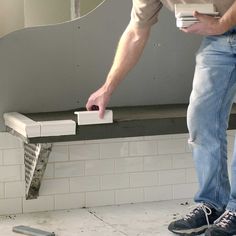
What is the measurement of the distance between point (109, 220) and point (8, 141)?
0.54 metres

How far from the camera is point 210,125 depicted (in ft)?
6.92

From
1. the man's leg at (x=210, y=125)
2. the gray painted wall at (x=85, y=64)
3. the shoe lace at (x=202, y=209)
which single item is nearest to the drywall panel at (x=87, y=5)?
the gray painted wall at (x=85, y=64)

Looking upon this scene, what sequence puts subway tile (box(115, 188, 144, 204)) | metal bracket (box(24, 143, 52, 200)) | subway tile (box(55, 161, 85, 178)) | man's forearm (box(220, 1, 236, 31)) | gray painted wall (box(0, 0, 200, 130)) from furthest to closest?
1. subway tile (box(115, 188, 144, 204))
2. subway tile (box(55, 161, 85, 178))
3. gray painted wall (box(0, 0, 200, 130))
4. metal bracket (box(24, 143, 52, 200))
5. man's forearm (box(220, 1, 236, 31))

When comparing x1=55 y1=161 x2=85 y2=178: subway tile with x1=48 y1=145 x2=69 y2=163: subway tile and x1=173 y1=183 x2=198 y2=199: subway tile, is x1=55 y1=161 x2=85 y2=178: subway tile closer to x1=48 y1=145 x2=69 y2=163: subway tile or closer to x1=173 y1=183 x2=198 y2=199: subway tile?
x1=48 y1=145 x2=69 y2=163: subway tile

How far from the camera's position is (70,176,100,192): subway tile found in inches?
104

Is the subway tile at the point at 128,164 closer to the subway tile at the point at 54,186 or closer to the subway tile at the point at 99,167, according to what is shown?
the subway tile at the point at 99,167

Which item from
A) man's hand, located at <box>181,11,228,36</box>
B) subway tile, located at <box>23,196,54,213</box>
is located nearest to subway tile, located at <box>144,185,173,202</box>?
subway tile, located at <box>23,196,54,213</box>

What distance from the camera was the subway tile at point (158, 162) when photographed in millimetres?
2732

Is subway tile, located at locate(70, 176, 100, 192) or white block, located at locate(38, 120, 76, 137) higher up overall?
white block, located at locate(38, 120, 76, 137)

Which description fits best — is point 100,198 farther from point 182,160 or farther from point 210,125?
point 210,125

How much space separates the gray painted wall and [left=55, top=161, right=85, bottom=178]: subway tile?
9.9 inches

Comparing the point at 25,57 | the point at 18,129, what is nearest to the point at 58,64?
the point at 25,57

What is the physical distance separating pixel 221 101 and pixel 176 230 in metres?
0.50

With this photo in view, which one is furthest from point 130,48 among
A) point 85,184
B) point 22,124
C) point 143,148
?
point 85,184
